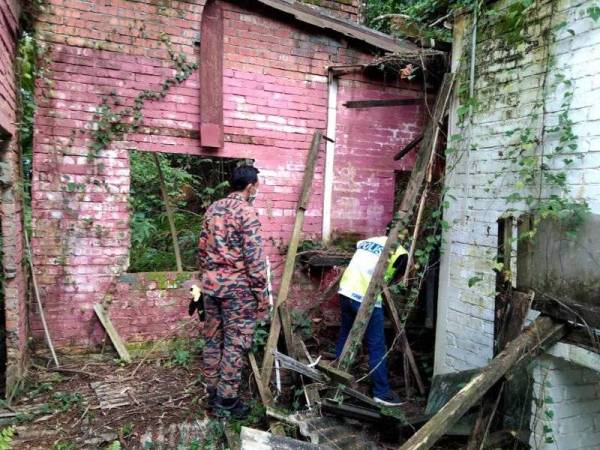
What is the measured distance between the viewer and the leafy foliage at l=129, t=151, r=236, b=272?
6.00m

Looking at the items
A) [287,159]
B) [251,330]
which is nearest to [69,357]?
[251,330]

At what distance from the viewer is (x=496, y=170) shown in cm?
345

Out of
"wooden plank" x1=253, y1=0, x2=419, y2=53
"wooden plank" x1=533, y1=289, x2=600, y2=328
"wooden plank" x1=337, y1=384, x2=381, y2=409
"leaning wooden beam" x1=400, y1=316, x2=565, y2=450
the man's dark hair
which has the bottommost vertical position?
"wooden plank" x1=337, y1=384, x2=381, y2=409

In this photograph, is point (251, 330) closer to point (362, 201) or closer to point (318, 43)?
point (362, 201)

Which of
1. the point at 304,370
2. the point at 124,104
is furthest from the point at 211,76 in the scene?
the point at 304,370

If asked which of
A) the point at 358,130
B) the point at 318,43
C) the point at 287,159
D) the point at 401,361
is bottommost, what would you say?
the point at 401,361

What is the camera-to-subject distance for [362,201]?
5555mm

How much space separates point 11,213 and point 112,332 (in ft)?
5.06

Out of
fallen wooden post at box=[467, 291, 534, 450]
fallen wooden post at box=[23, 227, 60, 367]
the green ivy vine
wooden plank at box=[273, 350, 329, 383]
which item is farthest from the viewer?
the green ivy vine

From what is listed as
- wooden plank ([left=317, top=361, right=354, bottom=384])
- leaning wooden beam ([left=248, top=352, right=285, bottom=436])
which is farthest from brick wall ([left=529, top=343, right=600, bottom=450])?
leaning wooden beam ([left=248, top=352, right=285, bottom=436])

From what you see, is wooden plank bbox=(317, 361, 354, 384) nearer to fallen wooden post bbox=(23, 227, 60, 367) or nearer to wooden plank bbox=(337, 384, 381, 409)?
wooden plank bbox=(337, 384, 381, 409)

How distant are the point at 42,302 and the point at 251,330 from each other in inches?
87.8

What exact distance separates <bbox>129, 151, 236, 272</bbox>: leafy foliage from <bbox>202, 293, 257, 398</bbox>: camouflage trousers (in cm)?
204

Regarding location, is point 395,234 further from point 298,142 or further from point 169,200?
point 169,200
